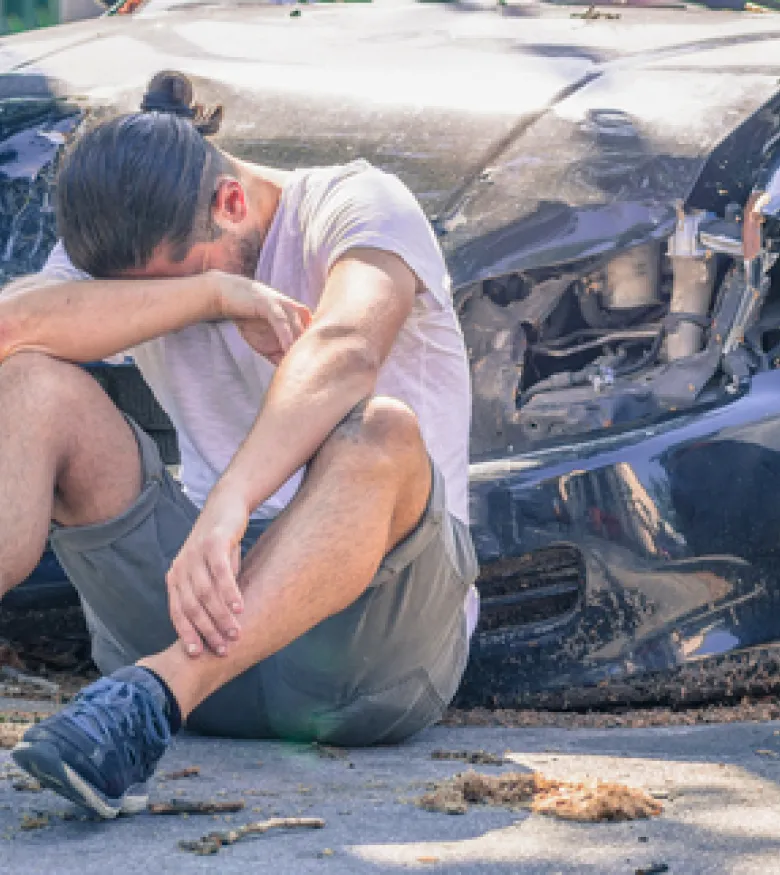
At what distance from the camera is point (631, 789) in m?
2.23

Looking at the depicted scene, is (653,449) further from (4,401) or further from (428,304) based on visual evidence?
(4,401)

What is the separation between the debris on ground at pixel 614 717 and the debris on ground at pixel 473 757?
1.15 feet

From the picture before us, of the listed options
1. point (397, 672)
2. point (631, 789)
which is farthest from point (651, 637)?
point (631, 789)

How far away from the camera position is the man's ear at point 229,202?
8.84ft

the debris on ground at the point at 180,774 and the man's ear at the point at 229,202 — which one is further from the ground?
the man's ear at the point at 229,202

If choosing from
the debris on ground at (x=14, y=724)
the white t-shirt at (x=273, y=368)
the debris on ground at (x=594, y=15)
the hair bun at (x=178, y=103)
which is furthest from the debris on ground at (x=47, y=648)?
the debris on ground at (x=594, y=15)

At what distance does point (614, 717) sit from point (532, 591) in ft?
0.91

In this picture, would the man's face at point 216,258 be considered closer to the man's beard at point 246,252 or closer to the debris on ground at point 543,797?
the man's beard at point 246,252

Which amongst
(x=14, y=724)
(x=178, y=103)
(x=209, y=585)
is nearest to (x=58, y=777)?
(x=209, y=585)

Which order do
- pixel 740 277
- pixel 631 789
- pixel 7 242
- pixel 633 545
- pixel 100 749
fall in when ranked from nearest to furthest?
1. pixel 100 749
2. pixel 631 789
3. pixel 633 545
4. pixel 740 277
5. pixel 7 242

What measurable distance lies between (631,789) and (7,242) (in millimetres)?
1974

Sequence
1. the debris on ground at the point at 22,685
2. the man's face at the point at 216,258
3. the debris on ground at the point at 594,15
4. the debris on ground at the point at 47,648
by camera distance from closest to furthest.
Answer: the man's face at the point at 216,258 → the debris on ground at the point at 22,685 → the debris on ground at the point at 47,648 → the debris on ground at the point at 594,15

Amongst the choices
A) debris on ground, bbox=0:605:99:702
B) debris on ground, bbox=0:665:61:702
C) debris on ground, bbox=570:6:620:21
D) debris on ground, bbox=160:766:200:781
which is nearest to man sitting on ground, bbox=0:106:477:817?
debris on ground, bbox=160:766:200:781

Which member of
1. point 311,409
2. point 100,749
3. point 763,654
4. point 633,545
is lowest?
point 763,654
